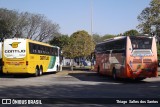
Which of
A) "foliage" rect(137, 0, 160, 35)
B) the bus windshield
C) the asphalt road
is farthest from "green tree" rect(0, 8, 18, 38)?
the bus windshield

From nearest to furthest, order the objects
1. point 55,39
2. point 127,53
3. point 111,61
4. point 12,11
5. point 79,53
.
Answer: point 127,53
point 111,61
point 79,53
point 12,11
point 55,39

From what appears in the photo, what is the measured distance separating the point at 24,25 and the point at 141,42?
5126 cm

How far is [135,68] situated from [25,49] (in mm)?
9016

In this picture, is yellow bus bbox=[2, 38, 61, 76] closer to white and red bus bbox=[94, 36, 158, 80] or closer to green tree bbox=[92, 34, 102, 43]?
white and red bus bbox=[94, 36, 158, 80]

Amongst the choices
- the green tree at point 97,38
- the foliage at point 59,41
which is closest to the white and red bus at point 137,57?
the foliage at point 59,41

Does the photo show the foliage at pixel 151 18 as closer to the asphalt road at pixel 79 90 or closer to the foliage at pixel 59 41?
the asphalt road at pixel 79 90

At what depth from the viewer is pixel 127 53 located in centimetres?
2238

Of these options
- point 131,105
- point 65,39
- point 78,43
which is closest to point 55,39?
point 65,39

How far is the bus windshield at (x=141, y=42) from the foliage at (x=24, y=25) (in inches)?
1945

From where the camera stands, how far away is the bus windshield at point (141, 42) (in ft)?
73.8

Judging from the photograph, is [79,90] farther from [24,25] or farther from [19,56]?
[24,25]

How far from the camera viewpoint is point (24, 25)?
71.1 meters

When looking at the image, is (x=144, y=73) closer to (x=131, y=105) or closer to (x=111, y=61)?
(x=111, y=61)

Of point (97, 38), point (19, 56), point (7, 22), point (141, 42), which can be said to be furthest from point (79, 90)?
point (97, 38)
